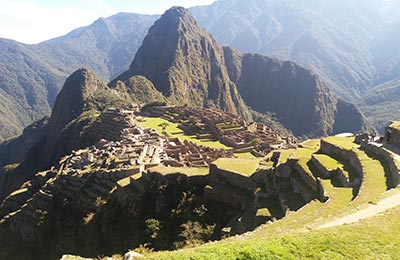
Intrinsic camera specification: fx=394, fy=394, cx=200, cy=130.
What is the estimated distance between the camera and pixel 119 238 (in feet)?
107

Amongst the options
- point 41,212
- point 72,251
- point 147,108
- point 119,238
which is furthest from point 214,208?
point 147,108

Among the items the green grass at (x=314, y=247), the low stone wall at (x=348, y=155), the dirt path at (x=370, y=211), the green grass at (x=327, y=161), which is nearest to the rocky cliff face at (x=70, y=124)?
the low stone wall at (x=348, y=155)

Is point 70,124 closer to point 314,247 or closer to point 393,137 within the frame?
point 393,137

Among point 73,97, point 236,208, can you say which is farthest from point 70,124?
point 236,208

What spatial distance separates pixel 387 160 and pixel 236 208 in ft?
35.8

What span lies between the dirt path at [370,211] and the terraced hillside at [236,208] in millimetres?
46

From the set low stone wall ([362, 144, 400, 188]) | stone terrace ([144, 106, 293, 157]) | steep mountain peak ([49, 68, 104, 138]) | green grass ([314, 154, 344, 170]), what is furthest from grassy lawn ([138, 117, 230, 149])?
steep mountain peak ([49, 68, 104, 138])

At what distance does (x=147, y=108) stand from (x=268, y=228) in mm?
106130

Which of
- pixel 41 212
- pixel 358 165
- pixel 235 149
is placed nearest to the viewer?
pixel 358 165

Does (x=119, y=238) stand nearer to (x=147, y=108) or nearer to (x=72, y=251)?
(x=72, y=251)

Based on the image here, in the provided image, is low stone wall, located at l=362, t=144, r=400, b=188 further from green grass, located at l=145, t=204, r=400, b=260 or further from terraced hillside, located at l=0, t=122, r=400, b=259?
green grass, located at l=145, t=204, r=400, b=260

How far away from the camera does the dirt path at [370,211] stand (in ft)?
56.7

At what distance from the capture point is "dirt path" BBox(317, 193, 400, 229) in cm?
1730

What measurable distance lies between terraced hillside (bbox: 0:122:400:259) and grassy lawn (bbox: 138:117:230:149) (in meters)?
29.0
